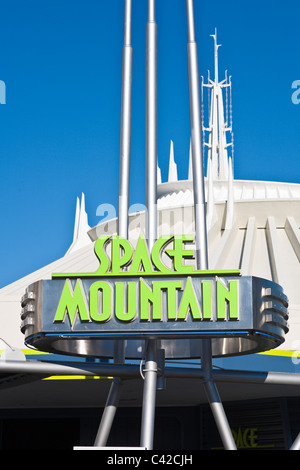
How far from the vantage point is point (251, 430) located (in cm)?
2955

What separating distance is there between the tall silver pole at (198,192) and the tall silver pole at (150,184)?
2.71ft

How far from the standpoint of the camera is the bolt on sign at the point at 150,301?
14.7 meters

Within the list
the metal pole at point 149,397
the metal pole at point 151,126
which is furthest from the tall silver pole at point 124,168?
the metal pole at point 149,397

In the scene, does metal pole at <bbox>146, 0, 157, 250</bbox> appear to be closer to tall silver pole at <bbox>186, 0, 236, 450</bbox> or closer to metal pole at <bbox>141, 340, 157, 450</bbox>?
tall silver pole at <bbox>186, 0, 236, 450</bbox>

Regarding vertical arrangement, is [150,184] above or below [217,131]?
below

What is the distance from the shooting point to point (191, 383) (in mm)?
25578

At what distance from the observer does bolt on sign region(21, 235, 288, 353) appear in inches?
580

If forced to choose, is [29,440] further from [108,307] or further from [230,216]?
[108,307]

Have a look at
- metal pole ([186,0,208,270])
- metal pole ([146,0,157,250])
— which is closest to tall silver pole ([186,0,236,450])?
metal pole ([186,0,208,270])

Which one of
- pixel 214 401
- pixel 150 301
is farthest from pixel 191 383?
pixel 150 301

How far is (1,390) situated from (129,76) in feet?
46.7

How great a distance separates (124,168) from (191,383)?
1066 centimetres

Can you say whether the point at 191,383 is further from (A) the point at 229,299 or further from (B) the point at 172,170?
(B) the point at 172,170

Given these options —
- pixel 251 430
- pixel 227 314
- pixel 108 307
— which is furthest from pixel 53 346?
pixel 251 430
